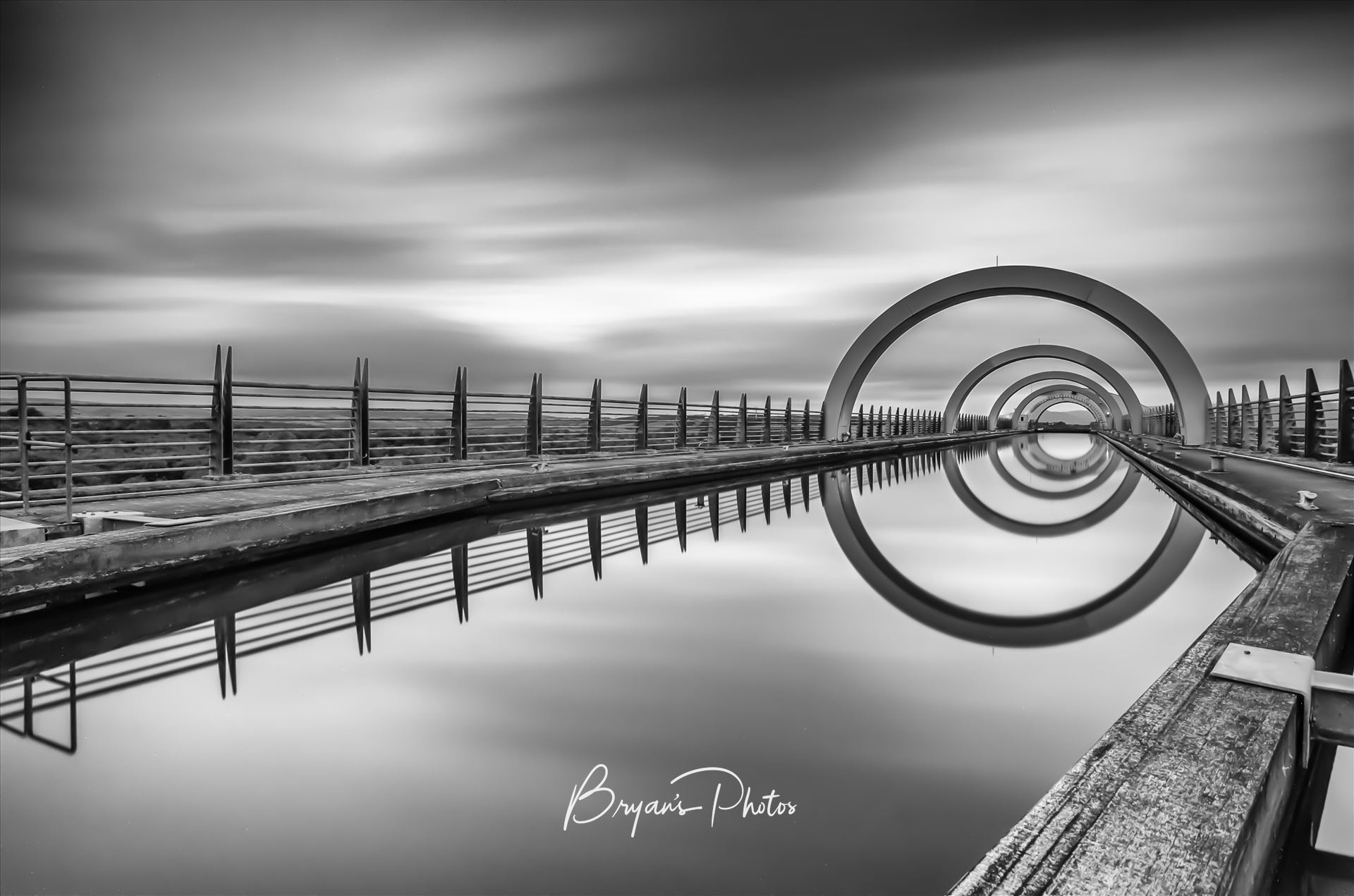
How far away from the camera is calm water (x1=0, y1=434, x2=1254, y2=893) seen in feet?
3.94

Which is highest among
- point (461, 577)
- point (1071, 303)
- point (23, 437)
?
point (1071, 303)

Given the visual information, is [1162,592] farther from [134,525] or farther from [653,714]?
[134,525]

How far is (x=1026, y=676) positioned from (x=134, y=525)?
3.77 m

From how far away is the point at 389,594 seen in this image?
10.1 feet

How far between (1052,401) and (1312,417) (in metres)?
45.4

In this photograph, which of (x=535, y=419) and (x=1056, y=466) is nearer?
(x=535, y=419)

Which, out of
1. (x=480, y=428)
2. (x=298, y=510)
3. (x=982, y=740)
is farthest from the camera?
(x=480, y=428)

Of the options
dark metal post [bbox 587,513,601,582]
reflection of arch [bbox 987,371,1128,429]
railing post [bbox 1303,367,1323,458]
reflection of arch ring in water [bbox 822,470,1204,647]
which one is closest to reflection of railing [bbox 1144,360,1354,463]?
railing post [bbox 1303,367,1323,458]

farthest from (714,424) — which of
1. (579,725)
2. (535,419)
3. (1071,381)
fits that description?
(1071,381)

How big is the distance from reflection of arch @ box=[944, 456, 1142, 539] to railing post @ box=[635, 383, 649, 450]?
510 centimetres

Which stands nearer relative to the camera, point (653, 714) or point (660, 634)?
point (653, 714)

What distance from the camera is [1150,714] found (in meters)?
1.23

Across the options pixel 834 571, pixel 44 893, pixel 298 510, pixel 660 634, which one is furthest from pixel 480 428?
pixel 44 893
